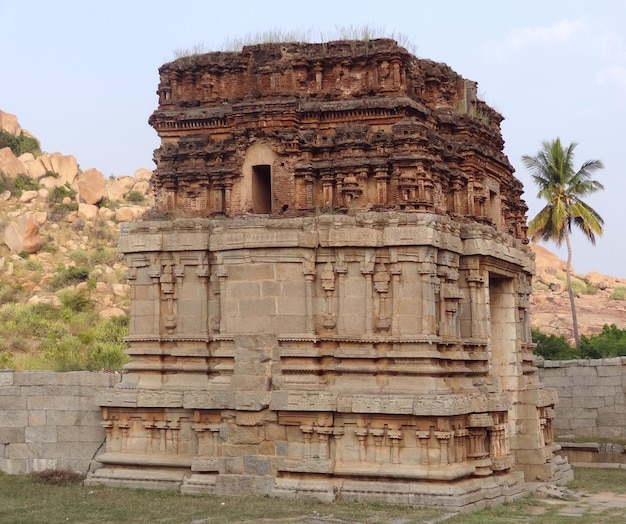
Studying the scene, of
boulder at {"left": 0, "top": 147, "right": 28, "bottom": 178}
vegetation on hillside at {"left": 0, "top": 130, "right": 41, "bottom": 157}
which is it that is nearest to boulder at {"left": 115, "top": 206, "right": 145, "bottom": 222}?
boulder at {"left": 0, "top": 147, "right": 28, "bottom": 178}

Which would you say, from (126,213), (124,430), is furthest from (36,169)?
(124,430)

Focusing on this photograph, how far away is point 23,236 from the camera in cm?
4869

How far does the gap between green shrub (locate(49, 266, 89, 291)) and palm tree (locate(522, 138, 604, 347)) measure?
22425 millimetres

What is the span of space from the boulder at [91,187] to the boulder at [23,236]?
6541 millimetres

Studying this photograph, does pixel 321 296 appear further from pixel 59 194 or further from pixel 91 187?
pixel 59 194

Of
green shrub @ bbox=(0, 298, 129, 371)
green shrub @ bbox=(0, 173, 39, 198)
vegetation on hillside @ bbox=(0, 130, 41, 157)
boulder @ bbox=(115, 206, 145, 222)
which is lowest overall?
green shrub @ bbox=(0, 298, 129, 371)

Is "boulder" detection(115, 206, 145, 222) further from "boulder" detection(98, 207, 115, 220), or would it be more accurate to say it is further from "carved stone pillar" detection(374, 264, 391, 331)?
"carved stone pillar" detection(374, 264, 391, 331)

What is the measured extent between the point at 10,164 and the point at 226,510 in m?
50.3

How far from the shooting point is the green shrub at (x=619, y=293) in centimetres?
5894

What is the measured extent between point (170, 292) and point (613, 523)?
790 centimetres

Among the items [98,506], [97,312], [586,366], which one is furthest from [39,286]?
[98,506]

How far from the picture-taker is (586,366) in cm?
2362

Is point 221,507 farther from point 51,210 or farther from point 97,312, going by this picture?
point 51,210

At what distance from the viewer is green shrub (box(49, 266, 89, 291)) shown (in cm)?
4447
